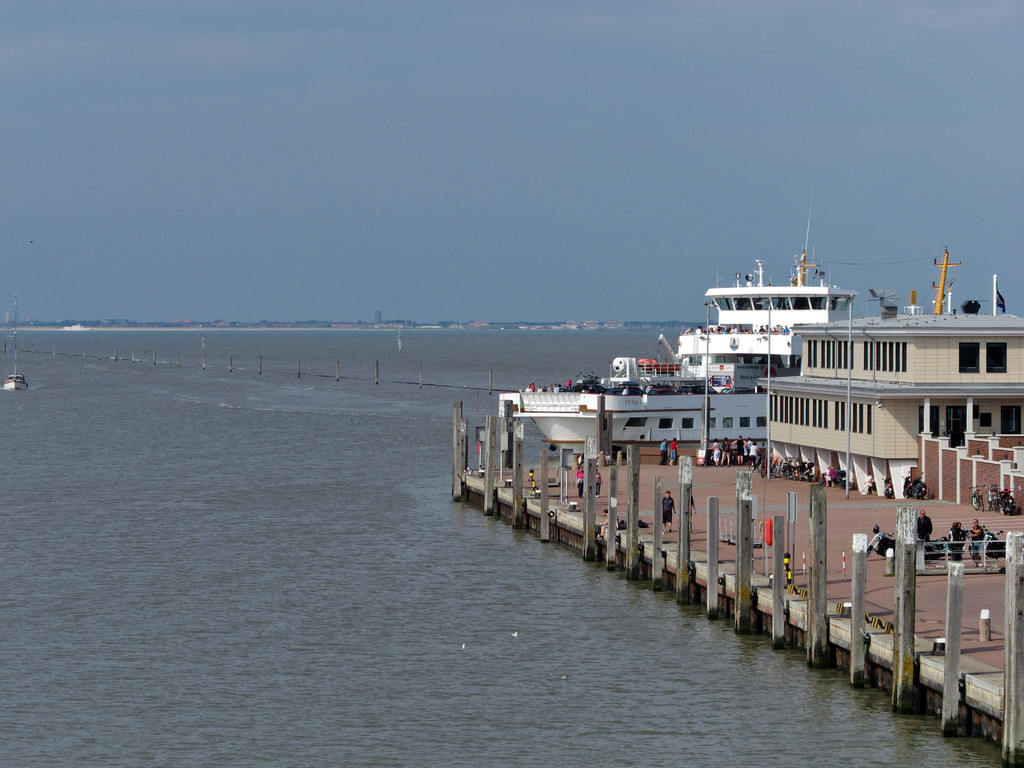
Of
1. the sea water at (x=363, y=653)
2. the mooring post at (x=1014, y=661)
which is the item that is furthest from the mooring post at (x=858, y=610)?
the mooring post at (x=1014, y=661)

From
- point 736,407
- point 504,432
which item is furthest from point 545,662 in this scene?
point 736,407

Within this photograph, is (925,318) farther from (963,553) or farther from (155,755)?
(155,755)

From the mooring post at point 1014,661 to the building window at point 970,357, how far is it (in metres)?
23.6

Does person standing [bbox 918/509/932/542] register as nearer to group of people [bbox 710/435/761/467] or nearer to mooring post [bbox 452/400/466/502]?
mooring post [bbox 452/400/466/502]

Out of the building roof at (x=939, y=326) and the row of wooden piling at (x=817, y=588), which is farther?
the building roof at (x=939, y=326)

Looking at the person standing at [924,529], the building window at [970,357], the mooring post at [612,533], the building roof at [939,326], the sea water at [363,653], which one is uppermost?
the building roof at [939,326]

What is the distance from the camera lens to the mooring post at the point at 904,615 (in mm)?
24250

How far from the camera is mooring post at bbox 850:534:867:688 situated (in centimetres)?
2584

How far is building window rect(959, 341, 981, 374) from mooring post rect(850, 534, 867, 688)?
19.8 m

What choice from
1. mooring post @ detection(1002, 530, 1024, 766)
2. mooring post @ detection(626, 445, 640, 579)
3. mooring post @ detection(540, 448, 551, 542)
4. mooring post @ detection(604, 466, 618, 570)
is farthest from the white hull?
mooring post @ detection(1002, 530, 1024, 766)

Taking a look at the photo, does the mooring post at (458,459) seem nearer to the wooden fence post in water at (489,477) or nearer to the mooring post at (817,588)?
the wooden fence post in water at (489,477)

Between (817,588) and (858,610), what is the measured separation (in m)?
1.48

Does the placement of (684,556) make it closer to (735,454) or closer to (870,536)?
(870,536)

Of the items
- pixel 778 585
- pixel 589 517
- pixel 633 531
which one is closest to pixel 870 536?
pixel 633 531
